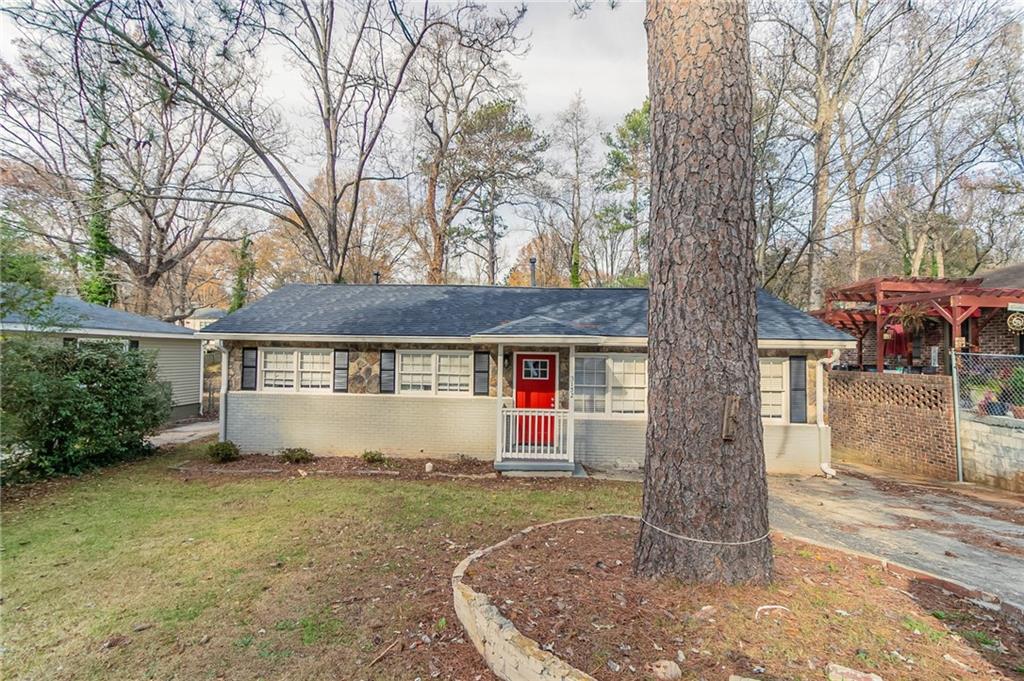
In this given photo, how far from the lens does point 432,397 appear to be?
31.1 ft

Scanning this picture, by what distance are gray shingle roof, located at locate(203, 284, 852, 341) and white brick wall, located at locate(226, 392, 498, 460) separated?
1470 mm

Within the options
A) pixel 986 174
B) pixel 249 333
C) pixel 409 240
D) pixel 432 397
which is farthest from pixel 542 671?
pixel 986 174

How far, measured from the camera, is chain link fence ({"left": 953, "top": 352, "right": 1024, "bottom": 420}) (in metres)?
8.04

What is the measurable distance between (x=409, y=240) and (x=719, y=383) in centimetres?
2433

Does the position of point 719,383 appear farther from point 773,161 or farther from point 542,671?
point 773,161

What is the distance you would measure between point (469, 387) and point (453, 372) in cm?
47

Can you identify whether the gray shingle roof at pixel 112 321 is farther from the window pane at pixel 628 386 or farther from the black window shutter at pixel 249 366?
the window pane at pixel 628 386

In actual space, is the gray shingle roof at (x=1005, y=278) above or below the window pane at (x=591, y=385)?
above

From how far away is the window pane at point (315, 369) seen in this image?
9.70 m

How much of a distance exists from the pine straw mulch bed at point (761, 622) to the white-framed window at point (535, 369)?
5.86 metres

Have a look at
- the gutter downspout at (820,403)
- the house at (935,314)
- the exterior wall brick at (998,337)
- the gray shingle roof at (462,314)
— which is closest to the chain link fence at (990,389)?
the house at (935,314)

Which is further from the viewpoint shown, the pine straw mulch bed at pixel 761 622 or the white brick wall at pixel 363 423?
the white brick wall at pixel 363 423

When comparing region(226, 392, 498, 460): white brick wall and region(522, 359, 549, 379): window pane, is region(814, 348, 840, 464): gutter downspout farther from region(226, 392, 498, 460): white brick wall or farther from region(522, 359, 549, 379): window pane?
region(226, 392, 498, 460): white brick wall

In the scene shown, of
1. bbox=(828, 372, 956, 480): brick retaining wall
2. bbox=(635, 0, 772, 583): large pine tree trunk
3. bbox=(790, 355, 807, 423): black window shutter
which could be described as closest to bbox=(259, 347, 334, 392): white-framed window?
bbox=(635, 0, 772, 583): large pine tree trunk
